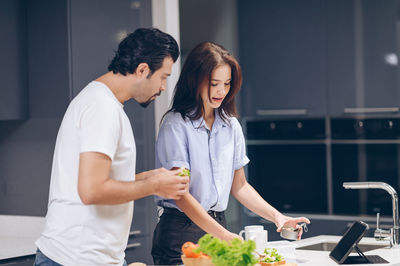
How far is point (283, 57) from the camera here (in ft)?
14.6

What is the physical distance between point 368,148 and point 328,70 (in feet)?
Result: 1.88

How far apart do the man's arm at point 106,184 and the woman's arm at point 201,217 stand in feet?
1.47

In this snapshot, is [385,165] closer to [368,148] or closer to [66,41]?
[368,148]

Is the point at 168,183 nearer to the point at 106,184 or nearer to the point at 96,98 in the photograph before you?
the point at 106,184

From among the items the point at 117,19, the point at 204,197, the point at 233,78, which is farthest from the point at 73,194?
the point at 117,19

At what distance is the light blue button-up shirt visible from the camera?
258 cm

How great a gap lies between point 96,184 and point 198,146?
2.82 feet

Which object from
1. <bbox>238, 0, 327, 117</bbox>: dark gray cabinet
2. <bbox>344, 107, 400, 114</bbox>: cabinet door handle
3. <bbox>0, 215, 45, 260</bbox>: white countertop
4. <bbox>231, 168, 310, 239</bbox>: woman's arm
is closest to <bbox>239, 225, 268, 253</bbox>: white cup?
<bbox>231, 168, 310, 239</bbox>: woman's arm

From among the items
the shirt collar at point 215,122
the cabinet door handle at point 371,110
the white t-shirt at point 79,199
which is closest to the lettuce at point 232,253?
the white t-shirt at point 79,199

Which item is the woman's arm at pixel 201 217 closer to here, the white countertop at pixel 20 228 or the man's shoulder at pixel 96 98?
the man's shoulder at pixel 96 98

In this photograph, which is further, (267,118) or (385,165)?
(267,118)

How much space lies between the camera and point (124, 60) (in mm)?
2062

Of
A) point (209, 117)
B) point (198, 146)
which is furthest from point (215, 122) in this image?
point (198, 146)

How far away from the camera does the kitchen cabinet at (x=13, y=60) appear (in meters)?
3.21
